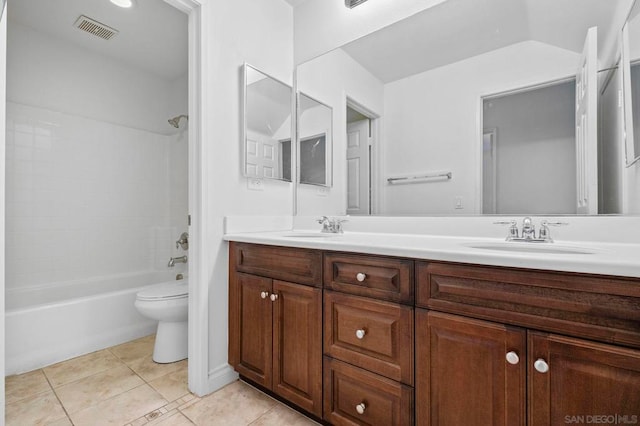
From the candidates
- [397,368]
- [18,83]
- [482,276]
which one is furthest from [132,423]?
[18,83]

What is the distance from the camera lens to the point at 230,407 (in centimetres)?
153

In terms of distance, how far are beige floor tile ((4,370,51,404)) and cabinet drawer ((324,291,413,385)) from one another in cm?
164

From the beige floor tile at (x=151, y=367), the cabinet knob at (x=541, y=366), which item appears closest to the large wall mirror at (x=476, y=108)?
the cabinet knob at (x=541, y=366)

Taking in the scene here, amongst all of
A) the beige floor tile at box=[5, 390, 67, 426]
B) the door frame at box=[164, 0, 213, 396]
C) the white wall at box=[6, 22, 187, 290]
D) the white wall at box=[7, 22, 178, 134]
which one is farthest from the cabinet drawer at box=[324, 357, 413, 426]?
the white wall at box=[7, 22, 178, 134]

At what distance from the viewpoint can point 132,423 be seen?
4.60 feet

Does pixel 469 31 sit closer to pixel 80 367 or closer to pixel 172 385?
pixel 172 385

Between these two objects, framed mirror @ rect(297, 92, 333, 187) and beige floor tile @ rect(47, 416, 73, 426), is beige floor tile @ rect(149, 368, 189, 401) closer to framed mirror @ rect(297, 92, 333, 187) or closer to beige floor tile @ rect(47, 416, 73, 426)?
beige floor tile @ rect(47, 416, 73, 426)

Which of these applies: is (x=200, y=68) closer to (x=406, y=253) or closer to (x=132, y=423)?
(x=406, y=253)

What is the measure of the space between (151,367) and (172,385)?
0.31m

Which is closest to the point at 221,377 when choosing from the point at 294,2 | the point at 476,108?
the point at 476,108

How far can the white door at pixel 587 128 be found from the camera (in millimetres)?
1243

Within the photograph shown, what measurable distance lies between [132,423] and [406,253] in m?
1.44

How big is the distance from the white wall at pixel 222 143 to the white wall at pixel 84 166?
57.3 inches

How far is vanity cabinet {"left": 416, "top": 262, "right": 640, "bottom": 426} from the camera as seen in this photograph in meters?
0.73
